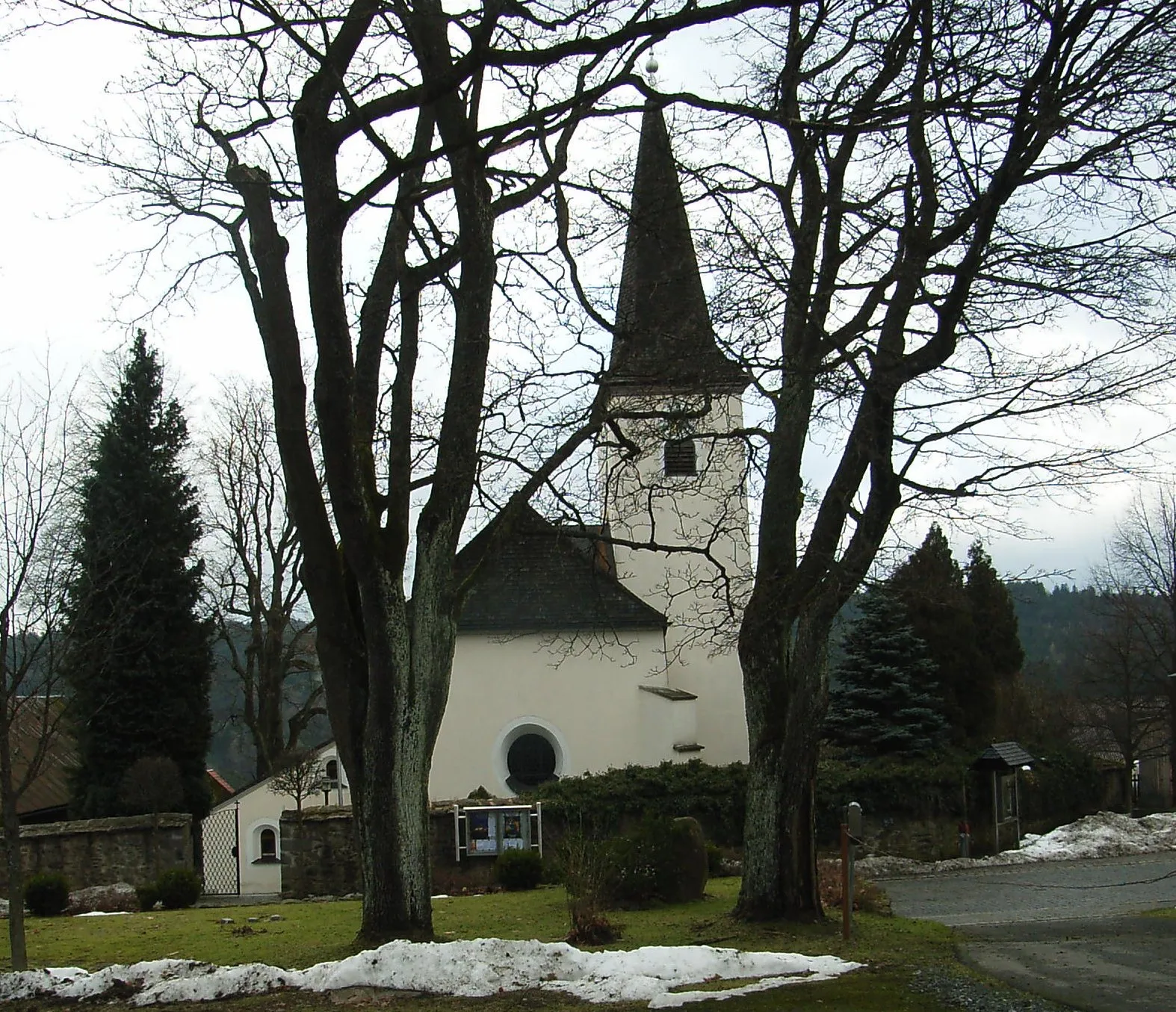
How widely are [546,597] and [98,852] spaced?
11.3 metres

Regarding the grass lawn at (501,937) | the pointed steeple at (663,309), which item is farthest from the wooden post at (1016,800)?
the pointed steeple at (663,309)

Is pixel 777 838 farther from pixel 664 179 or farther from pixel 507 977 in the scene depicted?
pixel 664 179

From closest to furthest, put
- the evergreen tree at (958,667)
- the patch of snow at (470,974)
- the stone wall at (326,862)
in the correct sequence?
the patch of snow at (470,974)
the stone wall at (326,862)
the evergreen tree at (958,667)

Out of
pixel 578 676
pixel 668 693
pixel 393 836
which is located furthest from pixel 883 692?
pixel 393 836

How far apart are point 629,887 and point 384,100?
894 centimetres

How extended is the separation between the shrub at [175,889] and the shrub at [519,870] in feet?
14.9

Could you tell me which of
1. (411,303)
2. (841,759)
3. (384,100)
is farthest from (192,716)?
(384,100)

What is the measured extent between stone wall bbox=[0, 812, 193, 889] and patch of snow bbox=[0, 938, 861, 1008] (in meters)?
12.4

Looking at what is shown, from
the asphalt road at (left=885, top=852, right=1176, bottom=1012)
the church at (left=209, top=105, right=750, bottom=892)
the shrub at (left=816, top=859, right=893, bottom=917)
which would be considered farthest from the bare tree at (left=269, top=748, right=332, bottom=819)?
the shrub at (left=816, top=859, right=893, bottom=917)

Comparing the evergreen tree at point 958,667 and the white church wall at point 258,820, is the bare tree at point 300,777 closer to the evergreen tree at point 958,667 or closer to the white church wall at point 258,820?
the white church wall at point 258,820

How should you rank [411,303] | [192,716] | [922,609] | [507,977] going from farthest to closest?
[922,609]
[192,716]
[411,303]
[507,977]

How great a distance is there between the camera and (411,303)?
12195 mm

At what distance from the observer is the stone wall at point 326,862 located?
64.3ft

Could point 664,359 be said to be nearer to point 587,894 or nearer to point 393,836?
point 393,836
